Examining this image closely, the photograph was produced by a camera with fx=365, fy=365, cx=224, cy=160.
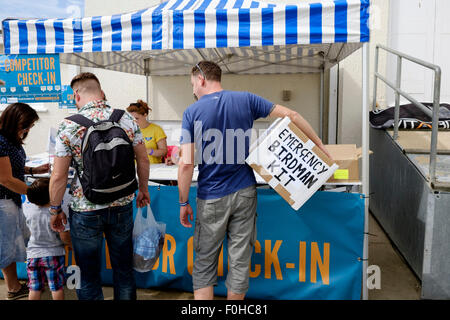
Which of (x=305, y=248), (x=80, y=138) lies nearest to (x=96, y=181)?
(x=80, y=138)

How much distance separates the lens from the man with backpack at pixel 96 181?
2201 mm

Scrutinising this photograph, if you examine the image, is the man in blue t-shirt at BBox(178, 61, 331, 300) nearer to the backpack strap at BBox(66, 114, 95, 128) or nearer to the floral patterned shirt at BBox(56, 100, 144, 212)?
the floral patterned shirt at BBox(56, 100, 144, 212)

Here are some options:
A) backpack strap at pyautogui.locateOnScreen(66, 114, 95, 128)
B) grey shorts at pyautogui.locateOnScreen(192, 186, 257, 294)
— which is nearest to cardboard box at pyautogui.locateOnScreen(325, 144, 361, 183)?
grey shorts at pyautogui.locateOnScreen(192, 186, 257, 294)

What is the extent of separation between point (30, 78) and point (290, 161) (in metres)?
2.65

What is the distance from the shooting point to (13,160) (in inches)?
113

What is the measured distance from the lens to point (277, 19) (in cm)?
280

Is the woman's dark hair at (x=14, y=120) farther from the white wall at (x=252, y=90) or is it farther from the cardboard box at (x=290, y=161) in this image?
the white wall at (x=252, y=90)

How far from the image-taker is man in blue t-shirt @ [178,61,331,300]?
2.36 meters

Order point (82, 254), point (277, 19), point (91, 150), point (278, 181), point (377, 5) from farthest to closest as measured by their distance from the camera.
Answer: point (377, 5) < point (277, 19) < point (278, 181) < point (82, 254) < point (91, 150)

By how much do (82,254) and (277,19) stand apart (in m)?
2.19

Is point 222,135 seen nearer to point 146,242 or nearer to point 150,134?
point 146,242

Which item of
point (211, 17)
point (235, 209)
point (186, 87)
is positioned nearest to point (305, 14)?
point (211, 17)

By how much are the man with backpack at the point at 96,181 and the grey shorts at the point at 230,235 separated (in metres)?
0.50

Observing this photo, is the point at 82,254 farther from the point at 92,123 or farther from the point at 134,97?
the point at 134,97
